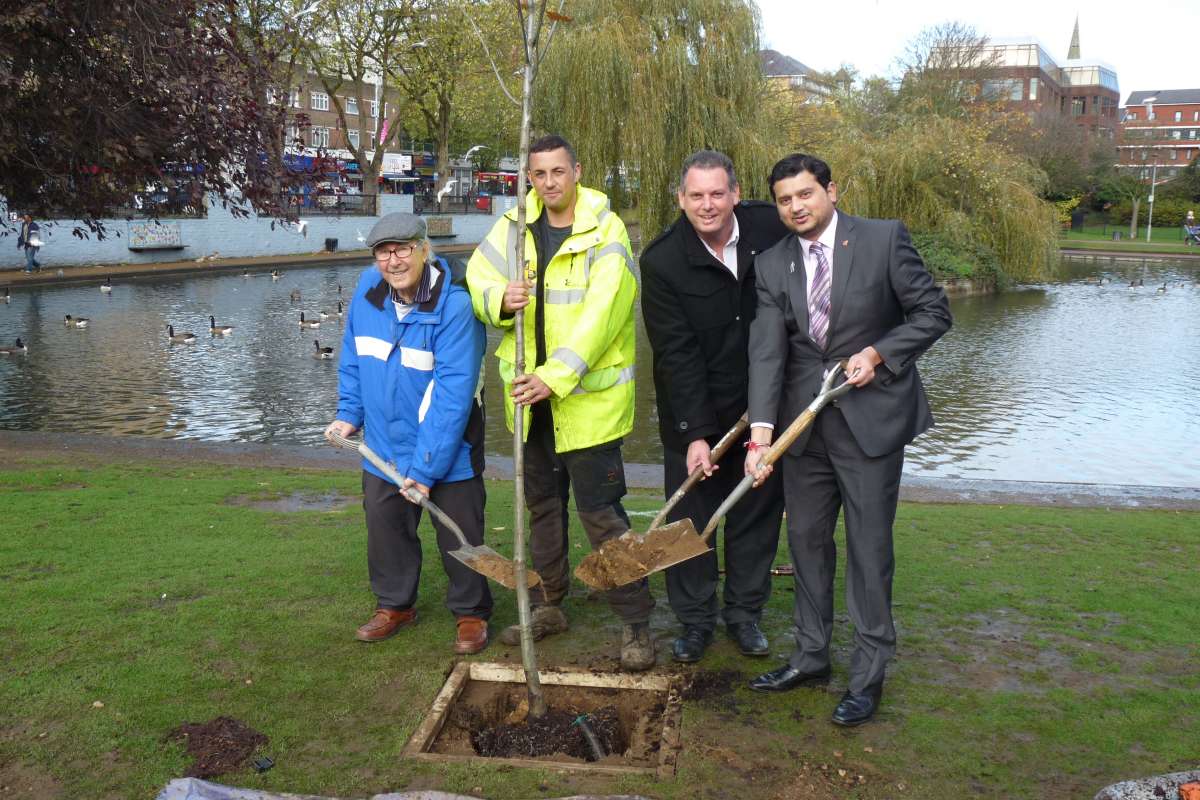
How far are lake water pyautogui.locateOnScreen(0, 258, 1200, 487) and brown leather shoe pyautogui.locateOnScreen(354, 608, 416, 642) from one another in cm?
585

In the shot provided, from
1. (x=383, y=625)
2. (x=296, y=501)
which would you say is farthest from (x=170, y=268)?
(x=383, y=625)

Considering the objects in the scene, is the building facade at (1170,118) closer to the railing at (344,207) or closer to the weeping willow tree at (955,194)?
the weeping willow tree at (955,194)

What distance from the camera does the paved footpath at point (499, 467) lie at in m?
7.88

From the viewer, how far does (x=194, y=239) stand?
35.6 meters

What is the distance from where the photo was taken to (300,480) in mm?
8188

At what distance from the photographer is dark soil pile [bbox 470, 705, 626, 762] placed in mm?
3967

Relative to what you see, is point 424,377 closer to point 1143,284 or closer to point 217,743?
point 217,743

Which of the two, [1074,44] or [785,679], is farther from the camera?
[1074,44]

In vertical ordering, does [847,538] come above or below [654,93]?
below

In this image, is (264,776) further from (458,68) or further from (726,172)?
(458,68)

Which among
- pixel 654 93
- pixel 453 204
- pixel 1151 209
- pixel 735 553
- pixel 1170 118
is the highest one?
pixel 1170 118

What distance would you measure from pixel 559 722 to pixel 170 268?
31.2 m

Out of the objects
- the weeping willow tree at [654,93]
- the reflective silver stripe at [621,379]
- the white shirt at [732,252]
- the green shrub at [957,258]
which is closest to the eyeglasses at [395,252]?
the reflective silver stripe at [621,379]

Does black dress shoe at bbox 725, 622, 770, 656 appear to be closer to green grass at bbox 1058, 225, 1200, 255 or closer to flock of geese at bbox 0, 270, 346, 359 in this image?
flock of geese at bbox 0, 270, 346, 359
